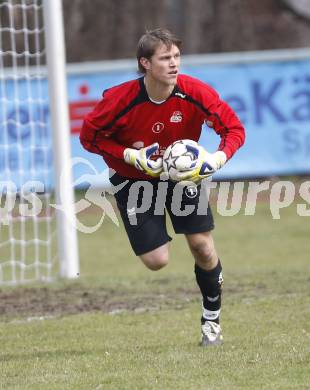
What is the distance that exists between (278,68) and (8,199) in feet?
23.5

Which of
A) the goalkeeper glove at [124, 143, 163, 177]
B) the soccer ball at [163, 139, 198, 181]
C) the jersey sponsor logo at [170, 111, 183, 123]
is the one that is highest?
the jersey sponsor logo at [170, 111, 183, 123]

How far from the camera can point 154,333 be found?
7.52 meters

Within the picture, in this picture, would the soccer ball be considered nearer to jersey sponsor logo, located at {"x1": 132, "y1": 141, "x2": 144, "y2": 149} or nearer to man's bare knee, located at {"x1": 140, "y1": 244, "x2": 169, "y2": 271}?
jersey sponsor logo, located at {"x1": 132, "y1": 141, "x2": 144, "y2": 149}

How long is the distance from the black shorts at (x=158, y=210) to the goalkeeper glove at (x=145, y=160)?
0.29 meters

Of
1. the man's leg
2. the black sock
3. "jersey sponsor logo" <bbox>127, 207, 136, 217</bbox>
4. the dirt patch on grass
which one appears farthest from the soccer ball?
the dirt patch on grass

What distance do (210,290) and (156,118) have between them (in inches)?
48.0

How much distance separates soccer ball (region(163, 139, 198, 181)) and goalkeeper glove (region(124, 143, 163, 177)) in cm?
6

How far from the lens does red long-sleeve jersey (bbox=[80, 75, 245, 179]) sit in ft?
21.9

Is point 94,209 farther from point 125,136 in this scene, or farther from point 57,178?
point 125,136

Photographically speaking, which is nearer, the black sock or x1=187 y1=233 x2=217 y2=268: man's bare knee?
x1=187 y1=233 x2=217 y2=268: man's bare knee

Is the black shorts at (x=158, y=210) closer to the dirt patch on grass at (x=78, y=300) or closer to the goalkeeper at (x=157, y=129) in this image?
the goalkeeper at (x=157, y=129)

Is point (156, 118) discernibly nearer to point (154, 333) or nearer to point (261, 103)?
point (154, 333)

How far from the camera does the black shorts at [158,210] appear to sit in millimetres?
6789

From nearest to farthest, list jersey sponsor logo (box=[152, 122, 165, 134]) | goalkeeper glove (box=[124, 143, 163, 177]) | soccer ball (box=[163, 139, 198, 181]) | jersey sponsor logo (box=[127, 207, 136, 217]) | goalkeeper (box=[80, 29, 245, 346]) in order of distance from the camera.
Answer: soccer ball (box=[163, 139, 198, 181]) < goalkeeper glove (box=[124, 143, 163, 177]) < goalkeeper (box=[80, 29, 245, 346]) < jersey sponsor logo (box=[152, 122, 165, 134]) < jersey sponsor logo (box=[127, 207, 136, 217])
